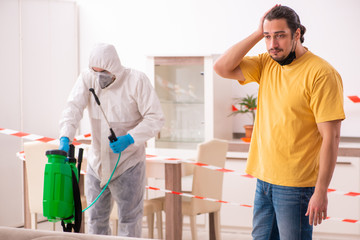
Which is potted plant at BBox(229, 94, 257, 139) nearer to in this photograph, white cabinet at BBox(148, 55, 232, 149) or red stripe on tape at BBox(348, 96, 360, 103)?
white cabinet at BBox(148, 55, 232, 149)

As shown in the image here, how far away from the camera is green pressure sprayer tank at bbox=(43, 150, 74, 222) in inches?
80.3

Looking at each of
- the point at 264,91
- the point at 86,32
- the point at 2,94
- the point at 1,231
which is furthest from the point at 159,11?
the point at 1,231

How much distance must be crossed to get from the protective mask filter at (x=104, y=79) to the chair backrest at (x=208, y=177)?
104 cm

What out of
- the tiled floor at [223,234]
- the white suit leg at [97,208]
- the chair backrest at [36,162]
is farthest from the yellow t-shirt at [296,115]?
the tiled floor at [223,234]

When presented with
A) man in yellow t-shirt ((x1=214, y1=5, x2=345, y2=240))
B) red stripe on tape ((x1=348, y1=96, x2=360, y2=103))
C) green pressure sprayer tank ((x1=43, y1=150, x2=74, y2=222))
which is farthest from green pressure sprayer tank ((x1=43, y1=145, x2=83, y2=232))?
red stripe on tape ((x1=348, y1=96, x2=360, y2=103))

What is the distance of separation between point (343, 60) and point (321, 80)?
2971 mm

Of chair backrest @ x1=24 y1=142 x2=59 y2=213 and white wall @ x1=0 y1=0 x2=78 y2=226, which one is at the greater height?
white wall @ x1=0 y1=0 x2=78 y2=226

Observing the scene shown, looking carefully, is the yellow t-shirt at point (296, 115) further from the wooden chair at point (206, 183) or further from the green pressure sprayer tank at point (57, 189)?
the wooden chair at point (206, 183)

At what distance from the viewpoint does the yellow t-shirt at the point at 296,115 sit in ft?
6.64

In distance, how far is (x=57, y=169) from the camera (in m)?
2.06

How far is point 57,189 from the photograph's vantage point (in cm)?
204

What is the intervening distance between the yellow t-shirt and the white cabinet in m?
2.60

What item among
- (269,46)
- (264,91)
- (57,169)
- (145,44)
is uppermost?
(145,44)

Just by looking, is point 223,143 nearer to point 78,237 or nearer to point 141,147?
point 141,147
